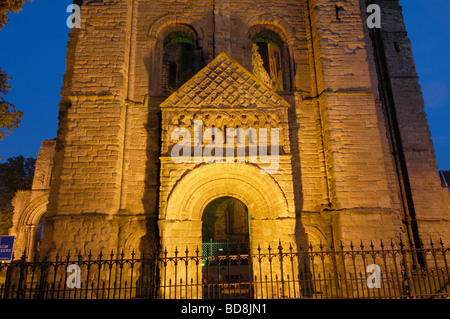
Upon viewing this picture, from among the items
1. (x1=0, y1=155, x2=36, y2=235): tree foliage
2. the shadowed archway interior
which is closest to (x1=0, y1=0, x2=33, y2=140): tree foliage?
the shadowed archway interior

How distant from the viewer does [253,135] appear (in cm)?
842

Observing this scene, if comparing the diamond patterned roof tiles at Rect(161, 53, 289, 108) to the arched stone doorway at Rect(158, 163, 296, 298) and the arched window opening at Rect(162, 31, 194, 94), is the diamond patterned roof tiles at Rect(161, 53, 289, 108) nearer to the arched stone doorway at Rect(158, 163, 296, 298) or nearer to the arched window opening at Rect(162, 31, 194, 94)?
the arched stone doorway at Rect(158, 163, 296, 298)

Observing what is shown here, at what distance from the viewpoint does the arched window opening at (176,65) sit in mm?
15906

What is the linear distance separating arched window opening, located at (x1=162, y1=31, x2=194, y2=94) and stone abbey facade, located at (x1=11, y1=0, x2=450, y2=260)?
201 inches

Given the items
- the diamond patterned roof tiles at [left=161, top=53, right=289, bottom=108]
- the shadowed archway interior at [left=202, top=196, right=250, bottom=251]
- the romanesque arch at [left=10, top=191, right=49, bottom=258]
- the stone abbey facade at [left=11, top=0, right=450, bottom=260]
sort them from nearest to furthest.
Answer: the stone abbey facade at [left=11, top=0, right=450, bottom=260] → the diamond patterned roof tiles at [left=161, top=53, right=289, bottom=108] → the romanesque arch at [left=10, top=191, right=49, bottom=258] → the shadowed archway interior at [left=202, top=196, right=250, bottom=251]

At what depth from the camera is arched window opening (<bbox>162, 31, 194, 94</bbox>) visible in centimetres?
1591

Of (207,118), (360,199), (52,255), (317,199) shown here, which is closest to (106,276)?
(52,255)

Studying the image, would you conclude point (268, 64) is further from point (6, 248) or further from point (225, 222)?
point (6, 248)

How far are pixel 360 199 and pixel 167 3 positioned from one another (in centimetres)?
921

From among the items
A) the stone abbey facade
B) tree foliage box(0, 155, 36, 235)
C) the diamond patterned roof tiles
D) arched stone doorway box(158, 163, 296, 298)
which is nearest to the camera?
arched stone doorway box(158, 163, 296, 298)

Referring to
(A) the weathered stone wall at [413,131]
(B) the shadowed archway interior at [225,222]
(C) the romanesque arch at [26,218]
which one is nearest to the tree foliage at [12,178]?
(C) the romanesque arch at [26,218]

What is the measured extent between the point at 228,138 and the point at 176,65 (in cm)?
1037

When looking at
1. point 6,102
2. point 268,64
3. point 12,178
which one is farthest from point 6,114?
point 12,178

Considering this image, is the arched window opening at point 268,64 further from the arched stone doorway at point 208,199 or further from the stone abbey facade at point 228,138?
the arched stone doorway at point 208,199
